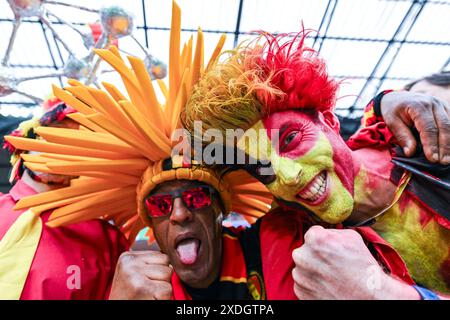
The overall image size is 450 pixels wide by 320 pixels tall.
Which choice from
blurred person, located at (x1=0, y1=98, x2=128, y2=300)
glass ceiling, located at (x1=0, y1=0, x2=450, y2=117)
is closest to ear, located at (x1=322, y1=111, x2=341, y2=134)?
blurred person, located at (x1=0, y1=98, x2=128, y2=300)

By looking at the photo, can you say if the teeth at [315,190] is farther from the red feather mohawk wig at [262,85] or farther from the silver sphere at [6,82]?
the silver sphere at [6,82]

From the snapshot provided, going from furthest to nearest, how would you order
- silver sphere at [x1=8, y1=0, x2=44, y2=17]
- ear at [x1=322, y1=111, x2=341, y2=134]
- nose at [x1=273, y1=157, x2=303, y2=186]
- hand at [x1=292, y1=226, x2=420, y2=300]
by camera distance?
silver sphere at [x1=8, y1=0, x2=44, y2=17], ear at [x1=322, y1=111, x2=341, y2=134], nose at [x1=273, y1=157, x2=303, y2=186], hand at [x1=292, y1=226, x2=420, y2=300]

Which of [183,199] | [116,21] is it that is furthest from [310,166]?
[116,21]

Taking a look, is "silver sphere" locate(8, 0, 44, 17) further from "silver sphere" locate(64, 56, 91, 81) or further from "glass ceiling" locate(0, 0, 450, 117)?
"glass ceiling" locate(0, 0, 450, 117)

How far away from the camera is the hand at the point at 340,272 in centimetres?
76

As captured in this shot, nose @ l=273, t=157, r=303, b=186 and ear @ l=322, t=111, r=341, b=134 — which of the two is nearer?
nose @ l=273, t=157, r=303, b=186

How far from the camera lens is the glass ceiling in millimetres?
4371

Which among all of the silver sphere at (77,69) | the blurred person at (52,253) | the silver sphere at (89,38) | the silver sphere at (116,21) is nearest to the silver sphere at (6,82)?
the silver sphere at (77,69)

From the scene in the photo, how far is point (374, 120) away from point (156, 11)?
3.81 m

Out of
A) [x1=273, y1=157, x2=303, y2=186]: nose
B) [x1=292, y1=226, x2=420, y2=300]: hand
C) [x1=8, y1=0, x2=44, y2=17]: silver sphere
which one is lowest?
[x1=8, y1=0, x2=44, y2=17]: silver sphere

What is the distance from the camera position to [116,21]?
208cm

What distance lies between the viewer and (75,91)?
1089 millimetres

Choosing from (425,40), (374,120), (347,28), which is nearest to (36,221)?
(374,120)

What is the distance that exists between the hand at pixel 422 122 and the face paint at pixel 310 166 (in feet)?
0.48
